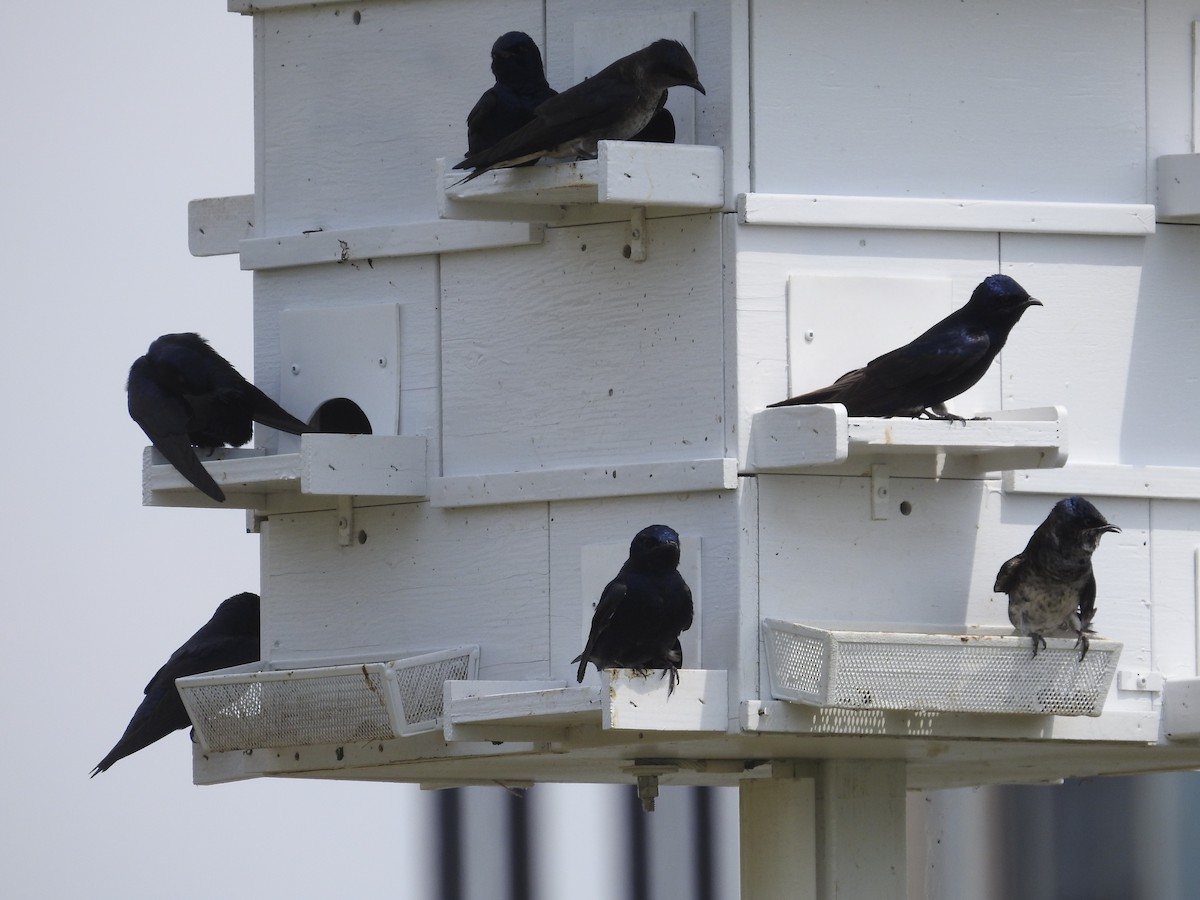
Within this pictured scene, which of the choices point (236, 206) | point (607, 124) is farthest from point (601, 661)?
point (236, 206)

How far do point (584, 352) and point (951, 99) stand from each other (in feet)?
4.30

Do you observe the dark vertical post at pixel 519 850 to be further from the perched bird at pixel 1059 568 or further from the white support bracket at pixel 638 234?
the perched bird at pixel 1059 568

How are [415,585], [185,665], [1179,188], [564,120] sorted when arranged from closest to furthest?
[564,120]
[1179,188]
[415,585]
[185,665]

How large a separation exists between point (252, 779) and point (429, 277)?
1.84 meters

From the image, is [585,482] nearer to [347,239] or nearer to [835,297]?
[835,297]

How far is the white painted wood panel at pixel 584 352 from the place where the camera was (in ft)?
22.4

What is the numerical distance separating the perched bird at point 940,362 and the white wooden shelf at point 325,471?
1277 mm

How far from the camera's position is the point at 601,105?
6.67 m

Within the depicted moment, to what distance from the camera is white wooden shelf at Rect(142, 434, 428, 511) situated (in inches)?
280

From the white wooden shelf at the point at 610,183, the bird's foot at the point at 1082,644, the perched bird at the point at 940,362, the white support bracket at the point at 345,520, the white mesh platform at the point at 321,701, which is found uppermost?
the white wooden shelf at the point at 610,183

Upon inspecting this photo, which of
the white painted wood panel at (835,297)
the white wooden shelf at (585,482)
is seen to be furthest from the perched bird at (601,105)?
the white wooden shelf at (585,482)

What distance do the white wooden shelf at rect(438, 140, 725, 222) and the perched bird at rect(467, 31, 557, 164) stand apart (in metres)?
0.15

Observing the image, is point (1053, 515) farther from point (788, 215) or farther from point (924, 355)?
point (788, 215)

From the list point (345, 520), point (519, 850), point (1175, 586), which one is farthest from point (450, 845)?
point (1175, 586)
